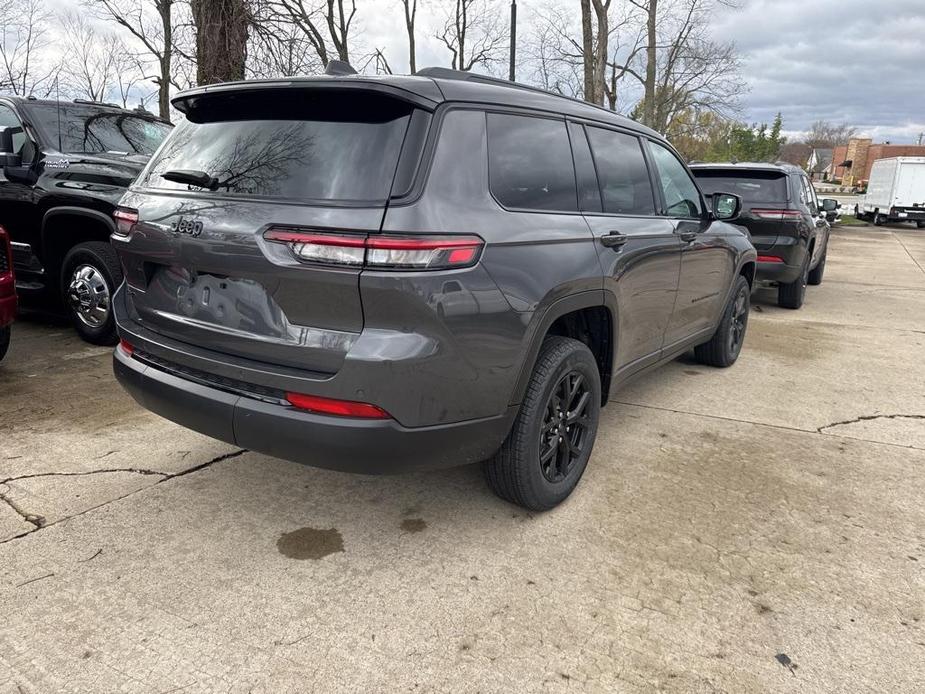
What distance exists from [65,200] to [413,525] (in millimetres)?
4253

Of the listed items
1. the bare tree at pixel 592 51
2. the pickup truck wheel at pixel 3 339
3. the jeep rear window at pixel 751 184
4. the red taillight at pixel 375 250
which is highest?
the bare tree at pixel 592 51

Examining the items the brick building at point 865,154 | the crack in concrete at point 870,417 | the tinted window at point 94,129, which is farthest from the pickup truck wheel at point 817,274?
the brick building at point 865,154

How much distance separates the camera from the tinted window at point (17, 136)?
5571 mm

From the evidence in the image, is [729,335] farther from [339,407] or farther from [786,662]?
[339,407]

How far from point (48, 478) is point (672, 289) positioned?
3480mm

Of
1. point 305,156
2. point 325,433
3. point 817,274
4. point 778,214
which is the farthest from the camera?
point 817,274

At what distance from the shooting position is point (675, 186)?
4.33 meters

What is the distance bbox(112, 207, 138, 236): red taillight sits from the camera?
2.81 metres

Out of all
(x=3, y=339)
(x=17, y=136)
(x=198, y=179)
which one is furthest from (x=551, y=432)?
(x=17, y=136)

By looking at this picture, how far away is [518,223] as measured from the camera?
102 inches

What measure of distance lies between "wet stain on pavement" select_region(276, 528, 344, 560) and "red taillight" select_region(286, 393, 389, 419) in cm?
74

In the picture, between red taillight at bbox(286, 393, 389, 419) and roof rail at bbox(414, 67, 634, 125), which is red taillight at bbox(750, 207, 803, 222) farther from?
red taillight at bbox(286, 393, 389, 419)

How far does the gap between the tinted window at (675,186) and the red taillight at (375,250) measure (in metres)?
2.26

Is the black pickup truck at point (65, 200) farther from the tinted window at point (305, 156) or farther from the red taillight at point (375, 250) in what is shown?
the red taillight at point (375, 250)
